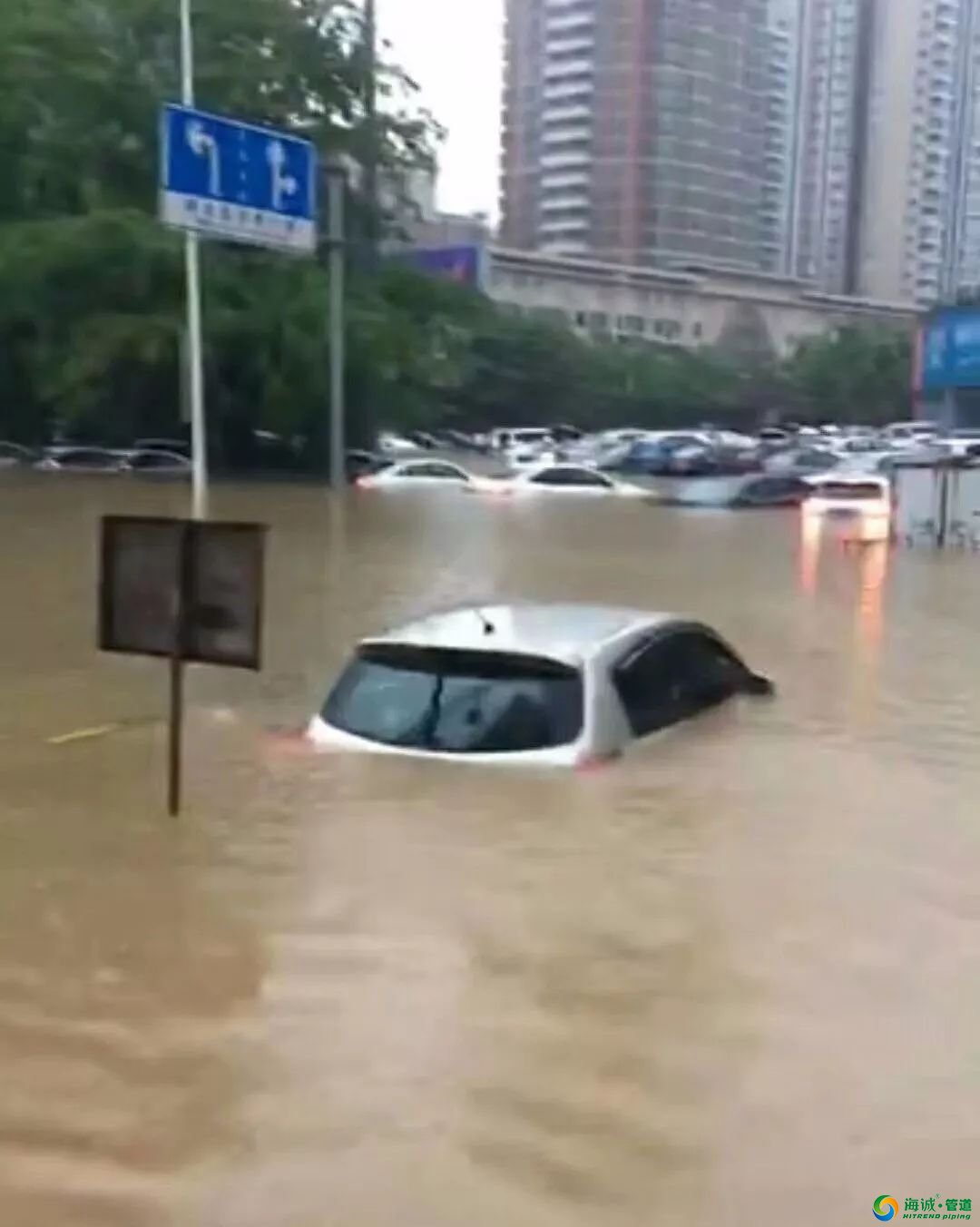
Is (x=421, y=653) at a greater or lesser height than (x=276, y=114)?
lesser

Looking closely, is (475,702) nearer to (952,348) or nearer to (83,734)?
(83,734)

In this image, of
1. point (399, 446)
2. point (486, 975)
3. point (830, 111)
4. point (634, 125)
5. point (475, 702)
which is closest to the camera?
point (486, 975)

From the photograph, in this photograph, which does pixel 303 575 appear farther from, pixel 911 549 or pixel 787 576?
pixel 911 549

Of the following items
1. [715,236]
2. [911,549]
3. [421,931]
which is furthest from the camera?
[715,236]

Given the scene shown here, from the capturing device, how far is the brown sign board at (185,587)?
815 centimetres

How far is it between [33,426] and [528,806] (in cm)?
3680

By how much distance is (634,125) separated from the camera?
91250 mm

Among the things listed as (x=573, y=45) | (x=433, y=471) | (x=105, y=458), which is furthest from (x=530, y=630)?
(x=573, y=45)

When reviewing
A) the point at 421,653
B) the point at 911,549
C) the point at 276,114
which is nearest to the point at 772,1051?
the point at 421,653

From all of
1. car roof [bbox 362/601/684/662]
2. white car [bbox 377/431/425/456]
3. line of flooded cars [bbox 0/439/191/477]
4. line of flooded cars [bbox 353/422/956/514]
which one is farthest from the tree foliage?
car roof [bbox 362/601/684/662]

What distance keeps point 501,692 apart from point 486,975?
2.57 m

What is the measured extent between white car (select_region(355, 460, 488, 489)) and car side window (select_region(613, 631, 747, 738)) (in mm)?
28957

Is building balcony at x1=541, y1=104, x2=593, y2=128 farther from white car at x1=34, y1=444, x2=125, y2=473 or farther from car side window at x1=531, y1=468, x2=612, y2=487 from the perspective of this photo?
white car at x1=34, y1=444, x2=125, y2=473

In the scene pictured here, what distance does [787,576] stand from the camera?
22656 mm
